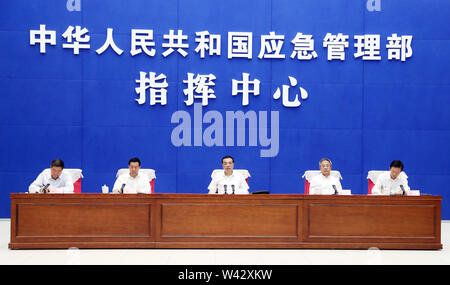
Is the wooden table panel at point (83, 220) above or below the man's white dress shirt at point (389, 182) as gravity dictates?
below

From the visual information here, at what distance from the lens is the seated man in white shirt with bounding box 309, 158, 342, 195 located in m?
4.95

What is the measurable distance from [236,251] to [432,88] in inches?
165

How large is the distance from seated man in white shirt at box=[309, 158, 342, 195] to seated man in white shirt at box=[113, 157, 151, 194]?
5.97ft

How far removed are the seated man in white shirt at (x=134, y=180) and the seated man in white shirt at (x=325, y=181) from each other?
5.97 ft

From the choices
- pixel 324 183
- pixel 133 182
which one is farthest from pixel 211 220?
pixel 324 183

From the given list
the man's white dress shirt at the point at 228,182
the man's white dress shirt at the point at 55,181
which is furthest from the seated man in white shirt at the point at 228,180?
the man's white dress shirt at the point at 55,181

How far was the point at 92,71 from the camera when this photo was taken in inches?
255

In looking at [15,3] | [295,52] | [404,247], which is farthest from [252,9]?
[404,247]

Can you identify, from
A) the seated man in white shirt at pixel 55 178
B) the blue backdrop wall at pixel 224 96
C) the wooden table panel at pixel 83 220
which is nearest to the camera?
the wooden table panel at pixel 83 220

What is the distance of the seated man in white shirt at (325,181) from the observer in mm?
4953

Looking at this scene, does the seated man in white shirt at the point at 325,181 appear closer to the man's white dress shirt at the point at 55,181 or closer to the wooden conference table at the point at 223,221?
the wooden conference table at the point at 223,221

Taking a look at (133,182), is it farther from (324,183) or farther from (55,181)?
(324,183)

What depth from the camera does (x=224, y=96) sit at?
6.57 meters

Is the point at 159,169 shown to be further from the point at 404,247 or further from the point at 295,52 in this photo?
the point at 404,247
